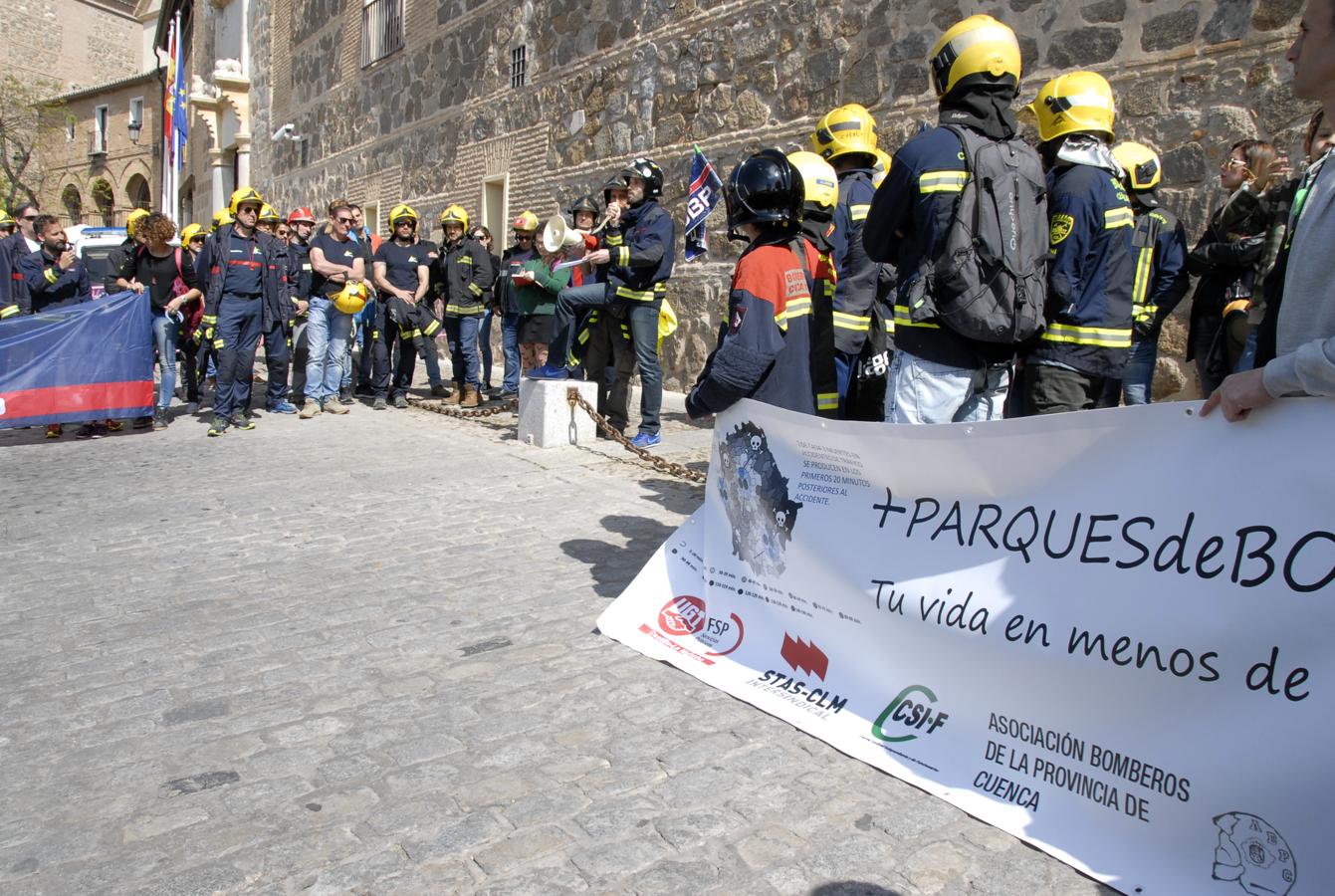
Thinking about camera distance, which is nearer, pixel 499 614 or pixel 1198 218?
pixel 499 614

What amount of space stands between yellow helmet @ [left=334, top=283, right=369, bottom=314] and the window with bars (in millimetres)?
5753

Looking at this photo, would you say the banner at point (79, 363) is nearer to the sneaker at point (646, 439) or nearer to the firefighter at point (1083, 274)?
the sneaker at point (646, 439)

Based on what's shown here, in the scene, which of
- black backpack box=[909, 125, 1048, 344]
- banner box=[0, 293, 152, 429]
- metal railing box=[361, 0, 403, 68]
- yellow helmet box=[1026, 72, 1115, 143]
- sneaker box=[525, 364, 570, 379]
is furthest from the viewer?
metal railing box=[361, 0, 403, 68]

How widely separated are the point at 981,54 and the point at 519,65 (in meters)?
12.7

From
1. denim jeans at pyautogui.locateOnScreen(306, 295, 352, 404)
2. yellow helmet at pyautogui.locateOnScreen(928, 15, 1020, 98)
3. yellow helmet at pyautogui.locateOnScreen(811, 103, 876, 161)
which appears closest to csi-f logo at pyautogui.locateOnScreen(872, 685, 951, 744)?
yellow helmet at pyautogui.locateOnScreen(928, 15, 1020, 98)

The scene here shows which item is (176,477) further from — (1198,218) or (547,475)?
(1198,218)

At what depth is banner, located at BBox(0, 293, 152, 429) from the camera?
9.25 meters

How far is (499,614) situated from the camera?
181 inches

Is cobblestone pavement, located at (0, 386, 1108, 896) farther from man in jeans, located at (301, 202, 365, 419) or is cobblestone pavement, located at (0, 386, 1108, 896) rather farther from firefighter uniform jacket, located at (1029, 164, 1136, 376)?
man in jeans, located at (301, 202, 365, 419)

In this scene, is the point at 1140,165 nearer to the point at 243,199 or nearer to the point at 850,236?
the point at 850,236

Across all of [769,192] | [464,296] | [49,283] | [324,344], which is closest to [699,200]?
[464,296]

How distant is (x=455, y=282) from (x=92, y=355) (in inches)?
145

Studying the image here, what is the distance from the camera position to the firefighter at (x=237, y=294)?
9.72 meters

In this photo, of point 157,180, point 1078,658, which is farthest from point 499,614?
point 157,180
